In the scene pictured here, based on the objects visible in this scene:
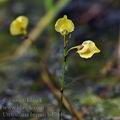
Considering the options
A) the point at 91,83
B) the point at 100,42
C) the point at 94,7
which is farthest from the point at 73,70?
the point at 94,7

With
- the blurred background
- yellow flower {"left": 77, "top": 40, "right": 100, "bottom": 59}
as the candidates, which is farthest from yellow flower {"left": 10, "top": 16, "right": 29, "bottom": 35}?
yellow flower {"left": 77, "top": 40, "right": 100, "bottom": 59}

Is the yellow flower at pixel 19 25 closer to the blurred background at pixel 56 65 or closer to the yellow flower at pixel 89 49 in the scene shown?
the blurred background at pixel 56 65

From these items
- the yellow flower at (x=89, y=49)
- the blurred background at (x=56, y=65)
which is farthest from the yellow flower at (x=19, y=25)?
the yellow flower at (x=89, y=49)

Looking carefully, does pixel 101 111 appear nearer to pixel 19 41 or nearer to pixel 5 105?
pixel 5 105

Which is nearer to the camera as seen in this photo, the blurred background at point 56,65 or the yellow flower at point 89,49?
the yellow flower at point 89,49

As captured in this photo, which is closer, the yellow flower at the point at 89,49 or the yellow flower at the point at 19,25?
the yellow flower at the point at 89,49

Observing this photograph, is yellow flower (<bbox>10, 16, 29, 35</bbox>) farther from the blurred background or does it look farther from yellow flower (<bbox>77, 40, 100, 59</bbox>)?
yellow flower (<bbox>77, 40, 100, 59</bbox>)

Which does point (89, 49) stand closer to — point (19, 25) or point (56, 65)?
point (19, 25)

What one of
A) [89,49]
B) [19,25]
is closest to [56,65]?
[19,25]

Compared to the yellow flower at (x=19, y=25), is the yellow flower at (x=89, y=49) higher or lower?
lower
